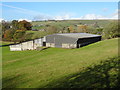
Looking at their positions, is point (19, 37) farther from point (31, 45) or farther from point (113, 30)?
point (113, 30)

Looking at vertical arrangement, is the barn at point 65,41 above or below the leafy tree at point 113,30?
below

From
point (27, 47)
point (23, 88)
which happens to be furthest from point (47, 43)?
point (23, 88)

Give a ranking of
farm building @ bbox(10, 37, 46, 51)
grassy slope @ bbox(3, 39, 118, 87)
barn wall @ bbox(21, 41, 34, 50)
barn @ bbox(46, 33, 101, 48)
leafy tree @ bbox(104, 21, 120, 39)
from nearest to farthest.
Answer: grassy slope @ bbox(3, 39, 118, 87)
barn @ bbox(46, 33, 101, 48)
farm building @ bbox(10, 37, 46, 51)
barn wall @ bbox(21, 41, 34, 50)
leafy tree @ bbox(104, 21, 120, 39)

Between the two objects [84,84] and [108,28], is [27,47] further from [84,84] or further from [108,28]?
[84,84]

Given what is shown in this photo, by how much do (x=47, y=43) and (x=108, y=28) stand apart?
2603 cm

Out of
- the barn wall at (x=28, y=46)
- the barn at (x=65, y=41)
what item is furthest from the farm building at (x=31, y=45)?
the barn at (x=65, y=41)

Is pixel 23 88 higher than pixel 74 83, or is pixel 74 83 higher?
pixel 74 83

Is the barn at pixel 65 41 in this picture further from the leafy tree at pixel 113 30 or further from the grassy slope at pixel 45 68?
the grassy slope at pixel 45 68

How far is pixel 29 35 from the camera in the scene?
66.4 metres

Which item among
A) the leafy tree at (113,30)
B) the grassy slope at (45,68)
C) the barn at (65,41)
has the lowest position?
the grassy slope at (45,68)

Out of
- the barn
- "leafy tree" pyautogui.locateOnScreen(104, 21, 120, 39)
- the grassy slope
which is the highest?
A: "leafy tree" pyautogui.locateOnScreen(104, 21, 120, 39)

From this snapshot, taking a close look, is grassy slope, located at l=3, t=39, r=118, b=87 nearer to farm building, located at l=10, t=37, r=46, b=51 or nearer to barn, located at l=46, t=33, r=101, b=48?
barn, located at l=46, t=33, r=101, b=48

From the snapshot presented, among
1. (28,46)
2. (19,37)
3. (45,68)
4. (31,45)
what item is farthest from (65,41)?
(19,37)

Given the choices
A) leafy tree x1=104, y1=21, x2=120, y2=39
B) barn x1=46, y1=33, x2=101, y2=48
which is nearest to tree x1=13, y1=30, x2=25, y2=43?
barn x1=46, y1=33, x2=101, y2=48
